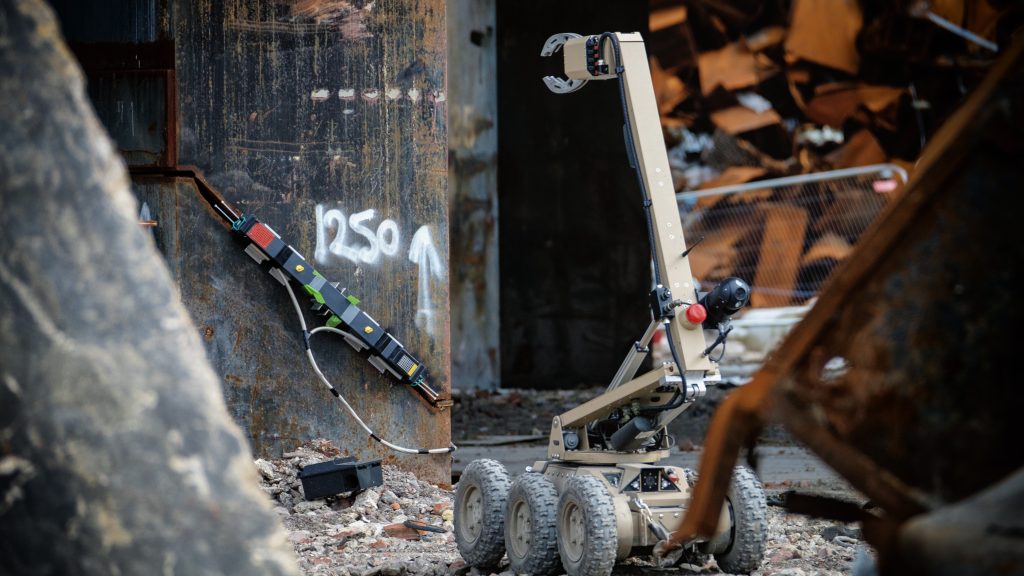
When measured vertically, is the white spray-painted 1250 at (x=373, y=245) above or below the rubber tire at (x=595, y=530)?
above

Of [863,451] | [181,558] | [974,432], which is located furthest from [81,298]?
[974,432]

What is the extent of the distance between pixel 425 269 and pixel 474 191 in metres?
7.45

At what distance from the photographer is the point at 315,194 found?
859 centimetres

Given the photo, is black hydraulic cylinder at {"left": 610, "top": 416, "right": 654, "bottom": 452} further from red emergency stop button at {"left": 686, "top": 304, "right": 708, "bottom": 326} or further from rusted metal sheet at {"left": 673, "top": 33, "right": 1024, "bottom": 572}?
rusted metal sheet at {"left": 673, "top": 33, "right": 1024, "bottom": 572}

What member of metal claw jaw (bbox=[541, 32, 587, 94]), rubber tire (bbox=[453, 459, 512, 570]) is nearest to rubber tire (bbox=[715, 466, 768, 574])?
rubber tire (bbox=[453, 459, 512, 570])

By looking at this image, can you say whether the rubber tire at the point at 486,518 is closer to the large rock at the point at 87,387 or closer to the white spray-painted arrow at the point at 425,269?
the white spray-painted arrow at the point at 425,269

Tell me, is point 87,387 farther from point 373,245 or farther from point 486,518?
point 373,245

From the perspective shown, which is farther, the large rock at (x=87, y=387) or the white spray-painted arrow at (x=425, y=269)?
the white spray-painted arrow at (x=425, y=269)

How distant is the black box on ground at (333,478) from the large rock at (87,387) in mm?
5519

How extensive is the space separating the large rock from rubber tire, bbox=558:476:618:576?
3.22 metres

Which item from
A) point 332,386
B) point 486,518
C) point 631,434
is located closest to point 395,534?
point 486,518

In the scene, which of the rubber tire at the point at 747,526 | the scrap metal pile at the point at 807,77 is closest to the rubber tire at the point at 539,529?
the rubber tire at the point at 747,526

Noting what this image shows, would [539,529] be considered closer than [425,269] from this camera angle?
Yes

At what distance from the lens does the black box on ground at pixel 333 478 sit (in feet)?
25.3
